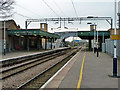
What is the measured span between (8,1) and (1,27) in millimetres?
18899

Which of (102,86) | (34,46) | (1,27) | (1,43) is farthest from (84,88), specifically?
(34,46)

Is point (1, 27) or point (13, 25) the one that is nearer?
point (1, 27)

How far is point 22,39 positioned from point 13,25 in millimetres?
6706

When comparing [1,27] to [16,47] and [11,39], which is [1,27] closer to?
[11,39]

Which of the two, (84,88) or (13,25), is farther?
(13,25)

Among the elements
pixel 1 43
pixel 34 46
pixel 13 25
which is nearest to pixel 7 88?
pixel 1 43

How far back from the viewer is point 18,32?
113ft

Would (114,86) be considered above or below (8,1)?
below

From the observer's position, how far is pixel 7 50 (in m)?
33.6

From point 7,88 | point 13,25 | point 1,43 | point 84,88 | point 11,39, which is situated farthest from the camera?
point 13,25

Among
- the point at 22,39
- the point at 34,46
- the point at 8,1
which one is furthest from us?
the point at 34,46

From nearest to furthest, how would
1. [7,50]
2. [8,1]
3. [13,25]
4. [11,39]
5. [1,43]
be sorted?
[8,1]
[1,43]
[7,50]
[11,39]
[13,25]

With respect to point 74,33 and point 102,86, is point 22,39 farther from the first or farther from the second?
point 102,86

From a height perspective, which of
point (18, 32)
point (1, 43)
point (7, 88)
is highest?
point (18, 32)
